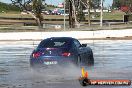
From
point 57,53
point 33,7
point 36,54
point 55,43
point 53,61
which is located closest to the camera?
point 53,61

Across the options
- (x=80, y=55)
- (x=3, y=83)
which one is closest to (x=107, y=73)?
(x=80, y=55)

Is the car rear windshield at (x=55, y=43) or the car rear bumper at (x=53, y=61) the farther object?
the car rear windshield at (x=55, y=43)

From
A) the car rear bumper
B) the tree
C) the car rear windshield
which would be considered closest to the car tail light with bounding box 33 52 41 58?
the car rear bumper

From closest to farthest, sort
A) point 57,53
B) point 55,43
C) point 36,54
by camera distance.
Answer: point 57,53, point 36,54, point 55,43

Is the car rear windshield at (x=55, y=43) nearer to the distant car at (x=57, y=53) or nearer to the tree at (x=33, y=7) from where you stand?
the distant car at (x=57, y=53)

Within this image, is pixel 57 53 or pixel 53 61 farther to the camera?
pixel 57 53

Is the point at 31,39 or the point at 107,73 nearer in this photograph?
the point at 107,73

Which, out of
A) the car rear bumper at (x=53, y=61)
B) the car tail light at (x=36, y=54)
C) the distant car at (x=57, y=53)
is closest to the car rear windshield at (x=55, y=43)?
the distant car at (x=57, y=53)

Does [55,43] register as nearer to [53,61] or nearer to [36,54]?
[36,54]

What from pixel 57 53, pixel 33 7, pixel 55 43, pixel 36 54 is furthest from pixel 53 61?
pixel 33 7

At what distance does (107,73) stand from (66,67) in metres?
1.48

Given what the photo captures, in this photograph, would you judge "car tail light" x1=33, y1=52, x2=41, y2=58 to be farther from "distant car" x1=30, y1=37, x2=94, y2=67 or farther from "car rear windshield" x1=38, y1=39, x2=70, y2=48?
"car rear windshield" x1=38, y1=39, x2=70, y2=48

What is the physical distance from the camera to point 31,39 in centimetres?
4975

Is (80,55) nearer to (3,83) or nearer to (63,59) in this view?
(63,59)
